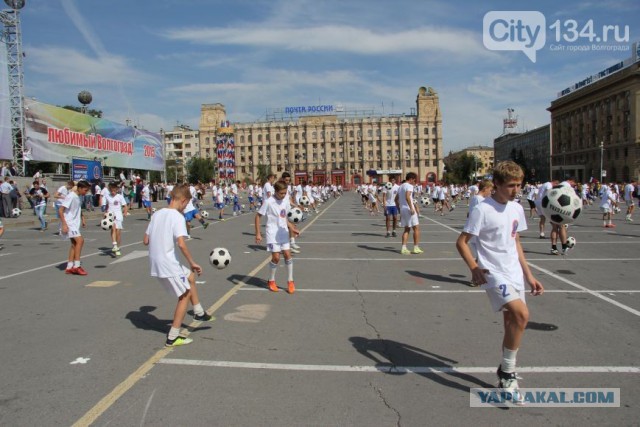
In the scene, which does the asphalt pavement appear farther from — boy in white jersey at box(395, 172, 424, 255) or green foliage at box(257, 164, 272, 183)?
green foliage at box(257, 164, 272, 183)

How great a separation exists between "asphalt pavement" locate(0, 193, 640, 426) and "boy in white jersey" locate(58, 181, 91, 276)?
1.26 ft

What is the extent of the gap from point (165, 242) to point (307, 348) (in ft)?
6.07

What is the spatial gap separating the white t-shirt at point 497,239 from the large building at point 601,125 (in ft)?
259

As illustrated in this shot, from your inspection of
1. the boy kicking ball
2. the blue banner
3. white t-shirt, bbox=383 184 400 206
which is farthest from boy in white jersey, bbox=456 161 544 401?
the blue banner

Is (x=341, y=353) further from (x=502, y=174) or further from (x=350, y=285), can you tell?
(x=350, y=285)

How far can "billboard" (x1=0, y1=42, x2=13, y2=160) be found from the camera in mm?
28038

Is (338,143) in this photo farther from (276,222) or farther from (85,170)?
(276,222)

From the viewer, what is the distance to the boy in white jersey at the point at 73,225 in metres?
9.37

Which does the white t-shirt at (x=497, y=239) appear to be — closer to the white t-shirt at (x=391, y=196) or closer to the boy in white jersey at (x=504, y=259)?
the boy in white jersey at (x=504, y=259)

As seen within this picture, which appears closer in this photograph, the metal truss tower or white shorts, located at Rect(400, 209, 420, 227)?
white shorts, located at Rect(400, 209, 420, 227)

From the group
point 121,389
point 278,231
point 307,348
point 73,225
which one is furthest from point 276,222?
point 73,225

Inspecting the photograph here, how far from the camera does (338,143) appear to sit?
12925cm

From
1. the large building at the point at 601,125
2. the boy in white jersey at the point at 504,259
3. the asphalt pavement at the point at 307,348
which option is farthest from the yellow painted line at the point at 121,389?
the large building at the point at 601,125

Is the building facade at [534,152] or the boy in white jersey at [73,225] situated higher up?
the building facade at [534,152]
